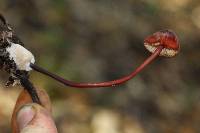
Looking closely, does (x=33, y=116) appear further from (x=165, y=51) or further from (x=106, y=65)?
(x=106, y=65)

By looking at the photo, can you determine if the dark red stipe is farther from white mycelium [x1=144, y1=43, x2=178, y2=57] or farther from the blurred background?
the blurred background

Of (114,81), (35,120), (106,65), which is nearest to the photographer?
(35,120)

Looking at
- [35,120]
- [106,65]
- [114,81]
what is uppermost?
[106,65]

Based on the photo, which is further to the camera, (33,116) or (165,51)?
(165,51)

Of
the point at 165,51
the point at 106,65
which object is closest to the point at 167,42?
the point at 165,51

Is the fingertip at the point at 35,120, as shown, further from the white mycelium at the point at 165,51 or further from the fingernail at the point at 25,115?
the white mycelium at the point at 165,51

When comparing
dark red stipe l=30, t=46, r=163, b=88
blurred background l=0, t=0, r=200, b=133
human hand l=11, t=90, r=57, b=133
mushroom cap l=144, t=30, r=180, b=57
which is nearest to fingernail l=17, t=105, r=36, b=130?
human hand l=11, t=90, r=57, b=133
